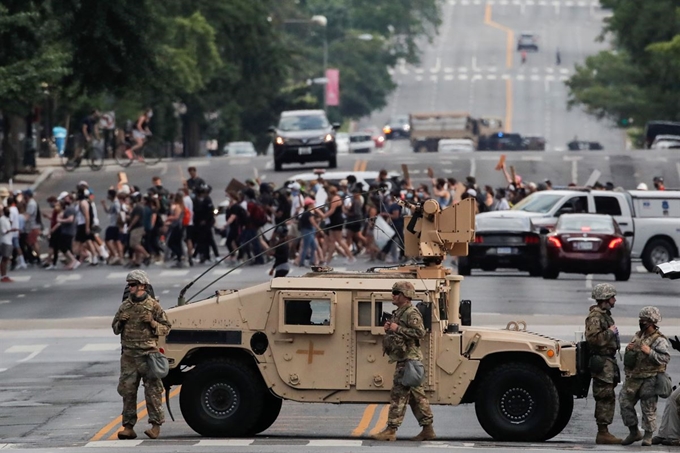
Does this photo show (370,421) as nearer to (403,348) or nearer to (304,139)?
(403,348)

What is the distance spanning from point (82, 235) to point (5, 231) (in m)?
2.92

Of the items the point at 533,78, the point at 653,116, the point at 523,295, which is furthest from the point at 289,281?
the point at 533,78

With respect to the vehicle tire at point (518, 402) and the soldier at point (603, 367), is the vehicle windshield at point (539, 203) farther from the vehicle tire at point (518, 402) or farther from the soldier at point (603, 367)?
the vehicle tire at point (518, 402)

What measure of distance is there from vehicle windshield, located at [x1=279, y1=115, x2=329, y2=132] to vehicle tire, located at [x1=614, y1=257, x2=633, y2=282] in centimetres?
2114

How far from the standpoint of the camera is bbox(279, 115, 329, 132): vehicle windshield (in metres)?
53.9

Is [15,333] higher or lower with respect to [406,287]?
lower

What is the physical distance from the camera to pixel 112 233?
3775cm

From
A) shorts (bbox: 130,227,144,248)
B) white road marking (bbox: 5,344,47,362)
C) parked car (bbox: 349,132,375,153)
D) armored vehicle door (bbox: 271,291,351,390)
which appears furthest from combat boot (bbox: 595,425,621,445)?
parked car (bbox: 349,132,375,153)

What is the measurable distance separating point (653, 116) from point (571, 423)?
68.7 m

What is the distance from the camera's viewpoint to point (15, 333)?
89.8 ft

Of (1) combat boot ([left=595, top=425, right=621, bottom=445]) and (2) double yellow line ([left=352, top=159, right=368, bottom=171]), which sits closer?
(1) combat boot ([left=595, top=425, right=621, bottom=445])

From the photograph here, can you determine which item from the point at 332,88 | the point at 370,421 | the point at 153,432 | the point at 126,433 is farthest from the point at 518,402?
the point at 332,88

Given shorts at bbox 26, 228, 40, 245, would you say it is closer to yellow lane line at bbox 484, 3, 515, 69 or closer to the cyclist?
the cyclist

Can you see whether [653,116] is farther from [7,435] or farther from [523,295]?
[7,435]
